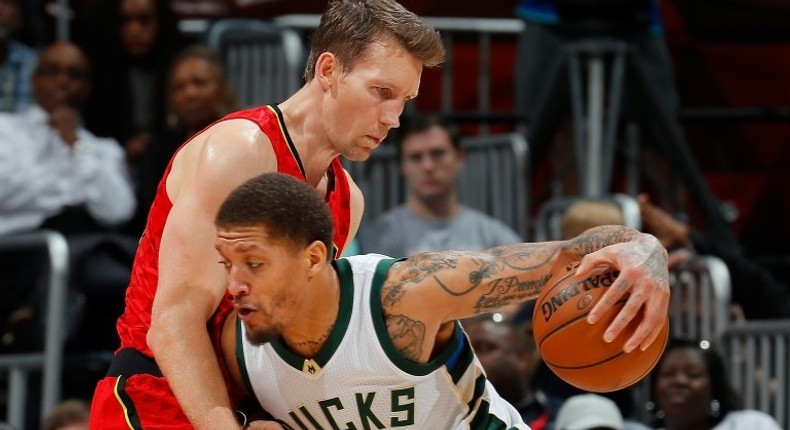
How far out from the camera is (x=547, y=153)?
9.36 meters

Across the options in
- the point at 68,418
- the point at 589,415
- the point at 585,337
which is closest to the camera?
the point at 585,337

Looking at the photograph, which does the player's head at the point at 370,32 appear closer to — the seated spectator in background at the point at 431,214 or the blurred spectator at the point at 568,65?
the seated spectator in background at the point at 431,214

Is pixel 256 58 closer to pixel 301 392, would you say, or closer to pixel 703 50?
pixel 703 50

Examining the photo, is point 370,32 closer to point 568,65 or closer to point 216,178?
point 216,178

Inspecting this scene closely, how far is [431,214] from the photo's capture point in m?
8.40

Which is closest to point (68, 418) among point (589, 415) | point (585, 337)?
point (589, 415)

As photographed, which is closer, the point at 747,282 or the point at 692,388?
the point at 692,388

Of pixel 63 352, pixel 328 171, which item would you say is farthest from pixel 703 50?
pixel 328 171

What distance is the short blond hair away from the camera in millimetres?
7695

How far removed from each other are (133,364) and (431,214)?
4080 millimetres

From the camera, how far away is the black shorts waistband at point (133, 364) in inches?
174

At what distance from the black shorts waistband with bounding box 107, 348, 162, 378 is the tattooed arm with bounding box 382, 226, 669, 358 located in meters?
0.74

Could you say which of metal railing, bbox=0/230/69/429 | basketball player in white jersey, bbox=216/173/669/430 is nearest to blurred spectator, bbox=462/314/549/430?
metal railing, bbox=0/230/69/429

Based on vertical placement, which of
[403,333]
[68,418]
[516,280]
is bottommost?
[68,418]
